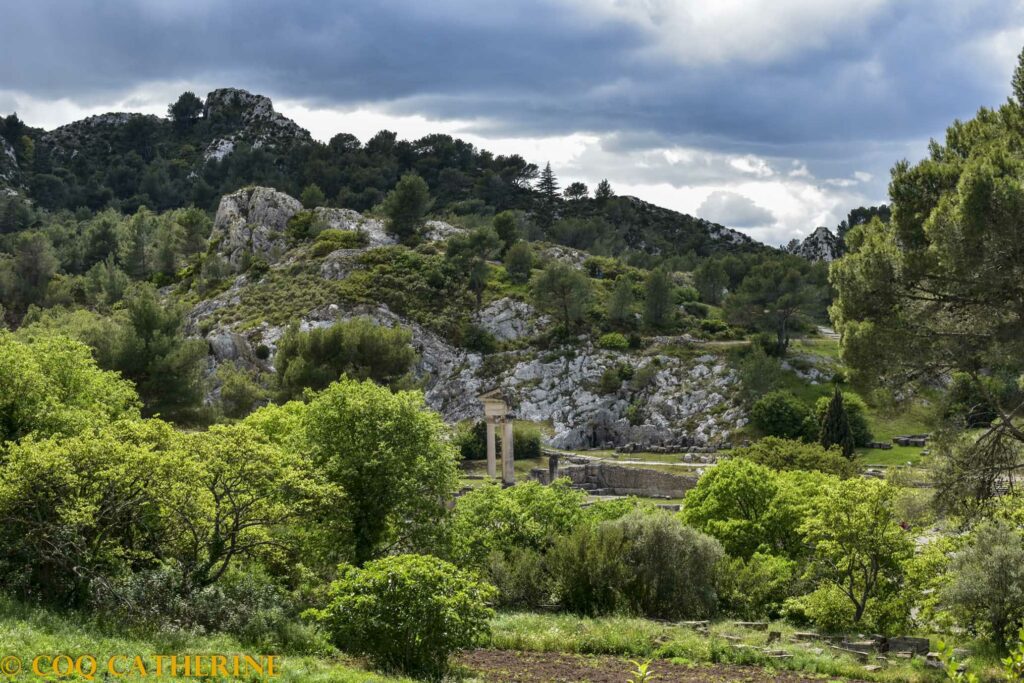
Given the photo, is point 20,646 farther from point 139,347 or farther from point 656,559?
point 139,347

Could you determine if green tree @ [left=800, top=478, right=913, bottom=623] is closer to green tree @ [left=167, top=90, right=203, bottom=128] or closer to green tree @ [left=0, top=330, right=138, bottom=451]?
green tree @ [left=0, top=330, right=138, bottom=451]

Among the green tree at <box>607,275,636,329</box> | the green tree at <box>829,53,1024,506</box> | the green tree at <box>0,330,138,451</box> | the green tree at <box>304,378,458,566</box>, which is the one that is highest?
the green tree at <box>607,275,636,329</box>

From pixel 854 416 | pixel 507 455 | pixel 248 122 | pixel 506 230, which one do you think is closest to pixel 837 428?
pixel 854 416

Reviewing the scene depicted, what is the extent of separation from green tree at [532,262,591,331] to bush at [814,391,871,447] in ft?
76.8

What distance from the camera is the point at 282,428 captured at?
2811 cm

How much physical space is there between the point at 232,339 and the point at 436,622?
57.4 m

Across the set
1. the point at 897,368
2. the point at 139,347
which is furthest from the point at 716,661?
the point at 139,347

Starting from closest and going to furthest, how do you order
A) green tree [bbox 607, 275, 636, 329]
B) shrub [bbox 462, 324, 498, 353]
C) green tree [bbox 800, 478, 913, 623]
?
green tree [bbox 800, 478, 913, 623]
shrub [bbox 462, 324, 498, 353]
green tree [bbox 607, 275, 636, 329]

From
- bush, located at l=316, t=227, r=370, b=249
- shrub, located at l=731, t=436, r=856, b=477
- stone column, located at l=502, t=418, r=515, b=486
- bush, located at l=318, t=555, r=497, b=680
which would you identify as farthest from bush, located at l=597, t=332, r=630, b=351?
bush, located at l=318, t=555, r=497, b=680

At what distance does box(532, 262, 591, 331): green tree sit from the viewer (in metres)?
75.3

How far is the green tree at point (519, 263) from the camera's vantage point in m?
85.5

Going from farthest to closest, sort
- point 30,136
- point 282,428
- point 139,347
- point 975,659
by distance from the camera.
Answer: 1. point 30,136
2. point 139,347
3. point 282,428
4. point 975,659

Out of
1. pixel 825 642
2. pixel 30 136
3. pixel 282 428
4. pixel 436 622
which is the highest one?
pixel 30 136

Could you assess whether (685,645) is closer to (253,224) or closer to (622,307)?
(622,307)
